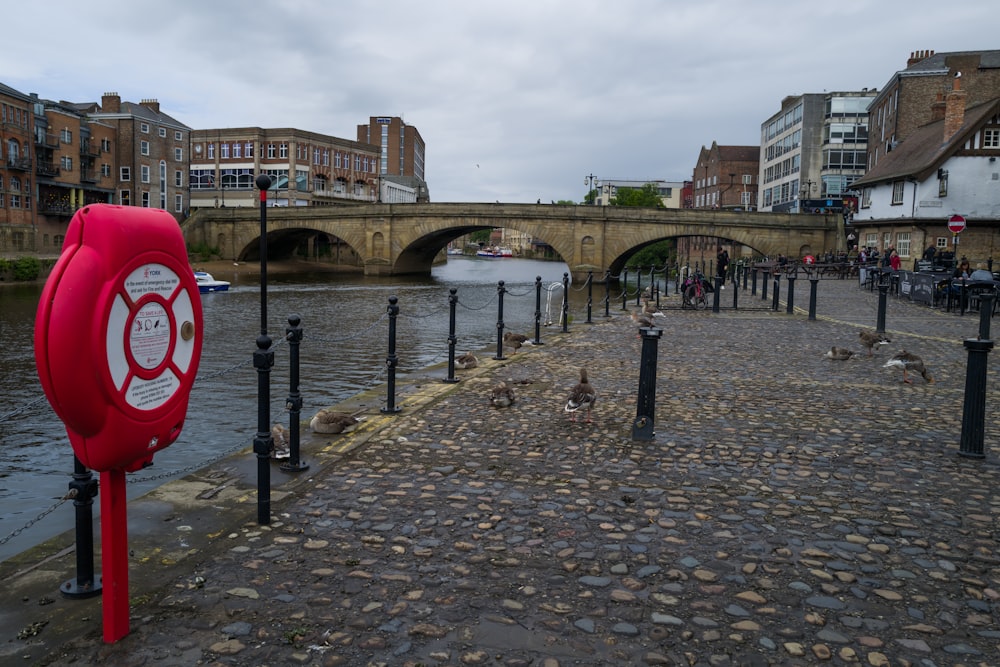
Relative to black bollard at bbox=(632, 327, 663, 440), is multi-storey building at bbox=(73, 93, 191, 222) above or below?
above

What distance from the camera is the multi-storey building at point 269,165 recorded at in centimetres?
8288

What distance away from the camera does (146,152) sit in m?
68.2

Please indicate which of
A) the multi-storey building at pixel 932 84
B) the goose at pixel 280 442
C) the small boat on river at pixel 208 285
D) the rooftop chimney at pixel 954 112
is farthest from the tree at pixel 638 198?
the goose at pixel 280 442

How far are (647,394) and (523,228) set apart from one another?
164 ft

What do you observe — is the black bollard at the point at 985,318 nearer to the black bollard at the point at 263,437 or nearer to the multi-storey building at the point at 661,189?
the black bollard at the point at 263,437

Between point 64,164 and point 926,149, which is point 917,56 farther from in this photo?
point 64,164

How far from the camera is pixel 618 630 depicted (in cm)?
374

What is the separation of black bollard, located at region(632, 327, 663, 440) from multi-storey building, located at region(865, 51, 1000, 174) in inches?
1990

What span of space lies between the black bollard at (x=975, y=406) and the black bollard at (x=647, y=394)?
8.70 feet

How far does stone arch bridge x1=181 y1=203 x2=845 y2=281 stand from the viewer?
162 feet

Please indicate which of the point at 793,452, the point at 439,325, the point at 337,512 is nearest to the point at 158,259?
the point at 337,512

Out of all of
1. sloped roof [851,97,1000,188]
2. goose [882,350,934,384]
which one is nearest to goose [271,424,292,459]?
goose [882,350,934,384]

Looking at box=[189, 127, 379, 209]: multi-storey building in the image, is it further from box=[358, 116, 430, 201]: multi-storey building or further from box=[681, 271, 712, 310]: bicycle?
box=[681, 271, 712, 310]: bicycle

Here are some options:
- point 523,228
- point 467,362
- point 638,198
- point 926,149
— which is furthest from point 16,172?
point 638,198
